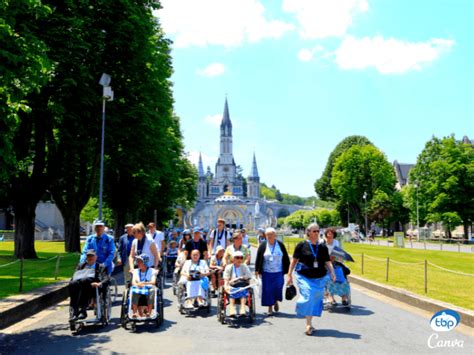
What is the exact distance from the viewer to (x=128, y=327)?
909 centimetres

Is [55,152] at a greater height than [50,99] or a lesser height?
lesser

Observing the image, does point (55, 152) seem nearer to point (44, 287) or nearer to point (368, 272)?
point (44, 287)

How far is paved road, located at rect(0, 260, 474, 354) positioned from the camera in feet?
24.9

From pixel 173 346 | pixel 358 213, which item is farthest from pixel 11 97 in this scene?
pixel 358 213

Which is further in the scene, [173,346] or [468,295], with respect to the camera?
[468,295]

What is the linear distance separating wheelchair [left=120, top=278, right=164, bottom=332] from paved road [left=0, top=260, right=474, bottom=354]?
13 cm

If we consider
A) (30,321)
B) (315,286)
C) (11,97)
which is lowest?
(30,321)

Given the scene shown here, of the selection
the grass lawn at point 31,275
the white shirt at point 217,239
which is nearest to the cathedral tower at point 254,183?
the grass lawn at point 31,275

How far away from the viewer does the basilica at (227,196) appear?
541 ft

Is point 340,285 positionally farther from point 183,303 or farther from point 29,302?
point 29,302

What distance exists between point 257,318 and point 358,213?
2651 inches

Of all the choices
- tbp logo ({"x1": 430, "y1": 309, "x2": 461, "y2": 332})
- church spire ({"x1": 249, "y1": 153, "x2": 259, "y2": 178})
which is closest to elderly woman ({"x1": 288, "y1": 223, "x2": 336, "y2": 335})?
tbp logo ({"x1": 430, "y1": 309, "x2": 461, "y2": 332})

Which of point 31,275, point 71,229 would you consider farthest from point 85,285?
point 71,229

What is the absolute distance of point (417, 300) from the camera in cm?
1186
